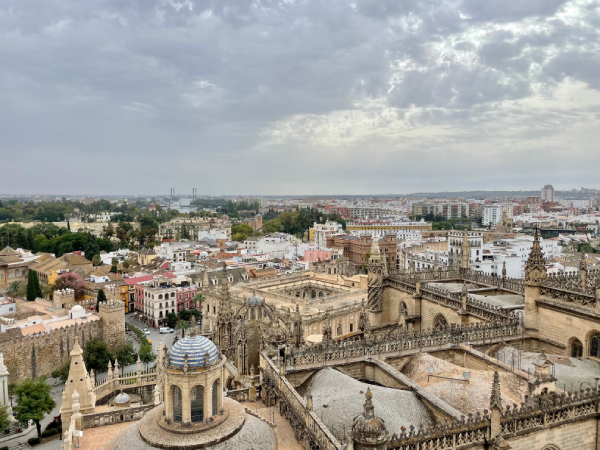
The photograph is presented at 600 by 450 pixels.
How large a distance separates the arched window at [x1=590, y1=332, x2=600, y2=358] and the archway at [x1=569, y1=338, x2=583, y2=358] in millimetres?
444

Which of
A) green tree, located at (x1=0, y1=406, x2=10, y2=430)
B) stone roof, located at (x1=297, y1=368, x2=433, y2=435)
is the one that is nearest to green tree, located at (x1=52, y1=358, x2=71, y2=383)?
green tree, located at (x1=0, y1=406, x2=10, y2=430)

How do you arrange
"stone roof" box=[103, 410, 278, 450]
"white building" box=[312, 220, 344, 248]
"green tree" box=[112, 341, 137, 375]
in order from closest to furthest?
"stone roof" box=[103, 410, 278, 450]
"green tree" box=[112, 341, 137, 375]
"white building" box=[312, 220, 344, 248]

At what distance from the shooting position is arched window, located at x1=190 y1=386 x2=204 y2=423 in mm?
9188

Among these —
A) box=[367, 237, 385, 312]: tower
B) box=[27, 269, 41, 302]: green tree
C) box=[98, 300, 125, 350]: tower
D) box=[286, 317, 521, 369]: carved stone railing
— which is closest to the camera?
box=[286, 317, 521, 369]: carved stone railing

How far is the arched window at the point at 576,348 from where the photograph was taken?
16788 millimetres

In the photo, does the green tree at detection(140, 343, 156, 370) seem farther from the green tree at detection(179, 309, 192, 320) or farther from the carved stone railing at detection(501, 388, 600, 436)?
the carved stone railing at detection(501, 388, 600, 436)

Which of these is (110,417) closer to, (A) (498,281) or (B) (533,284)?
(B) (533,284)

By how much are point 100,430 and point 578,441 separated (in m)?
13.5

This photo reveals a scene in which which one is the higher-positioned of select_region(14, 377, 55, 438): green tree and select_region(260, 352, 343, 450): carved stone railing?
select_region(260, 352, 343, 450): carved stone railing

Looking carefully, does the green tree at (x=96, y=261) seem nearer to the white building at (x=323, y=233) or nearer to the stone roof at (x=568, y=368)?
the white building at (x=323, y=233)

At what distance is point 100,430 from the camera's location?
44.6ft

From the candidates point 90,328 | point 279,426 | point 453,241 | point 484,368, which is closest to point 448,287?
point 484,368

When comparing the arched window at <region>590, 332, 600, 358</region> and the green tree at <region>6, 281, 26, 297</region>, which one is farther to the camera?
the green tree at <region>6, 281, 26, 297</region>

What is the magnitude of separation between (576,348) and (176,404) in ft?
50.0
